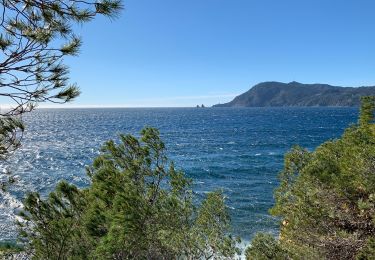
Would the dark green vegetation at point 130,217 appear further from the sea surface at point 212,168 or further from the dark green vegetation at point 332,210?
the dark green vegetation at point 332,210

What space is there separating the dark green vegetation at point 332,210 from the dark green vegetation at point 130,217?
2098mm

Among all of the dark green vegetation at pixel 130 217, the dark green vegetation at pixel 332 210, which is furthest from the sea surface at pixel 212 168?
the dark green vegetation at pixel 332 210

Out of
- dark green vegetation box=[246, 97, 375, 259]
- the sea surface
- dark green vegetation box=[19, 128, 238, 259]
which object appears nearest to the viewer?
dark green vegetation box=[246, 97, 375, 259]

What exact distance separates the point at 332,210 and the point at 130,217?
7.20m

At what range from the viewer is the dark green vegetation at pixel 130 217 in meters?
14.4

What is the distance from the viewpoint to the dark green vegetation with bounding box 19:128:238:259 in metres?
14.4

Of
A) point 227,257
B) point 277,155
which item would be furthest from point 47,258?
point 277,155

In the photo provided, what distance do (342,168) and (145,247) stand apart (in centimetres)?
823

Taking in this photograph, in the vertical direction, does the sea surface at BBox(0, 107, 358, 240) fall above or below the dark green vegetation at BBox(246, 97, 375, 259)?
below

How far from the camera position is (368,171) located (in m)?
11.6

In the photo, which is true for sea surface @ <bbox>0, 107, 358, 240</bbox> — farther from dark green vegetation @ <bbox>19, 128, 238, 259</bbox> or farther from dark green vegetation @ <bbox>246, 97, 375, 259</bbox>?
dark green vegetation @ <bbox>246, 97, 375, 259</bbox>

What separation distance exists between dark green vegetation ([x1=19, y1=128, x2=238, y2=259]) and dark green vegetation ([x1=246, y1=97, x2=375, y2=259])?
2098 millimetres

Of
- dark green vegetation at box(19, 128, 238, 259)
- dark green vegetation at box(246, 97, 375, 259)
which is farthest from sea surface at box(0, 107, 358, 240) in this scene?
dark green vegetation at box(246, 97, 375, 259)

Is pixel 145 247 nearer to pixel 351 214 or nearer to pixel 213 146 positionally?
pixel 351 214
